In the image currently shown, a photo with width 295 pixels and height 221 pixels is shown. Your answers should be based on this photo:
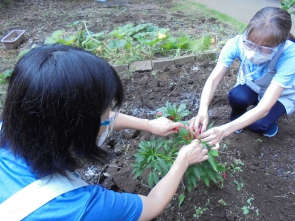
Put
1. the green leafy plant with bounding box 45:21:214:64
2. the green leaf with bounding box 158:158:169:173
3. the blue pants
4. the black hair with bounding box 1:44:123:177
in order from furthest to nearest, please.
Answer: the green leafy plant with bounding box 45:21:214:64
the blue pants
the green leaf with bounding box 158:158:169:173
the black hair with bounding box 1:44:123:177

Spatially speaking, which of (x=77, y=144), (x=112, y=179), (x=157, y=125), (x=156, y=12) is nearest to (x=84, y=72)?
(x=77, y=144)

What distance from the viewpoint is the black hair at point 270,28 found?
1.90 m

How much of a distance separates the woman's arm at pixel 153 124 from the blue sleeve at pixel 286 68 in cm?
79

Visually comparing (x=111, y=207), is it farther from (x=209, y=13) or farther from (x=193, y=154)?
(x=209, y=13)

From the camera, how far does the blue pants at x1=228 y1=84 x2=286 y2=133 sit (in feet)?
7.99

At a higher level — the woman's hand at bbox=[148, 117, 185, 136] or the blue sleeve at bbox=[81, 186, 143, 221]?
the blue sleeve at bbox=[81, 186, 143, 221]

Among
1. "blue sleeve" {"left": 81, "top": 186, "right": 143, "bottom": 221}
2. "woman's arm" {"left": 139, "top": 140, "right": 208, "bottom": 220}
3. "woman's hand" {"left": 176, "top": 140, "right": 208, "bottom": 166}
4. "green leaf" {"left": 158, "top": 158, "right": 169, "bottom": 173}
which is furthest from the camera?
"green leaf" {"left": 158, "top": 158, "right": 169, "bottom": 173}

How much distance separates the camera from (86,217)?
112 centimetres

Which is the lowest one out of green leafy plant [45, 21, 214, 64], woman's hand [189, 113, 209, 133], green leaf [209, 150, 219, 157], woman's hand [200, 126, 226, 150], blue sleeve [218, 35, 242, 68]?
green leafy plant [45, 21, 214, 64]

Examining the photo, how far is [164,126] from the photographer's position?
1.73 m

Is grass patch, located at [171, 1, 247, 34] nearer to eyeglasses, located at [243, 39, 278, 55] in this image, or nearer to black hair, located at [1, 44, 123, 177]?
eyeglasses, located at [243, 39, 278, 55]

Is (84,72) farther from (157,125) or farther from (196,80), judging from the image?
(196,80)

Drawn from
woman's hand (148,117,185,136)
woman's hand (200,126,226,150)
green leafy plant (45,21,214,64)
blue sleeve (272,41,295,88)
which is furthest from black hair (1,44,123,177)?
green leafy plant (45,21,214,64)

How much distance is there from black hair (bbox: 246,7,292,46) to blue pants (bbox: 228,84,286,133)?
0.67 meters
